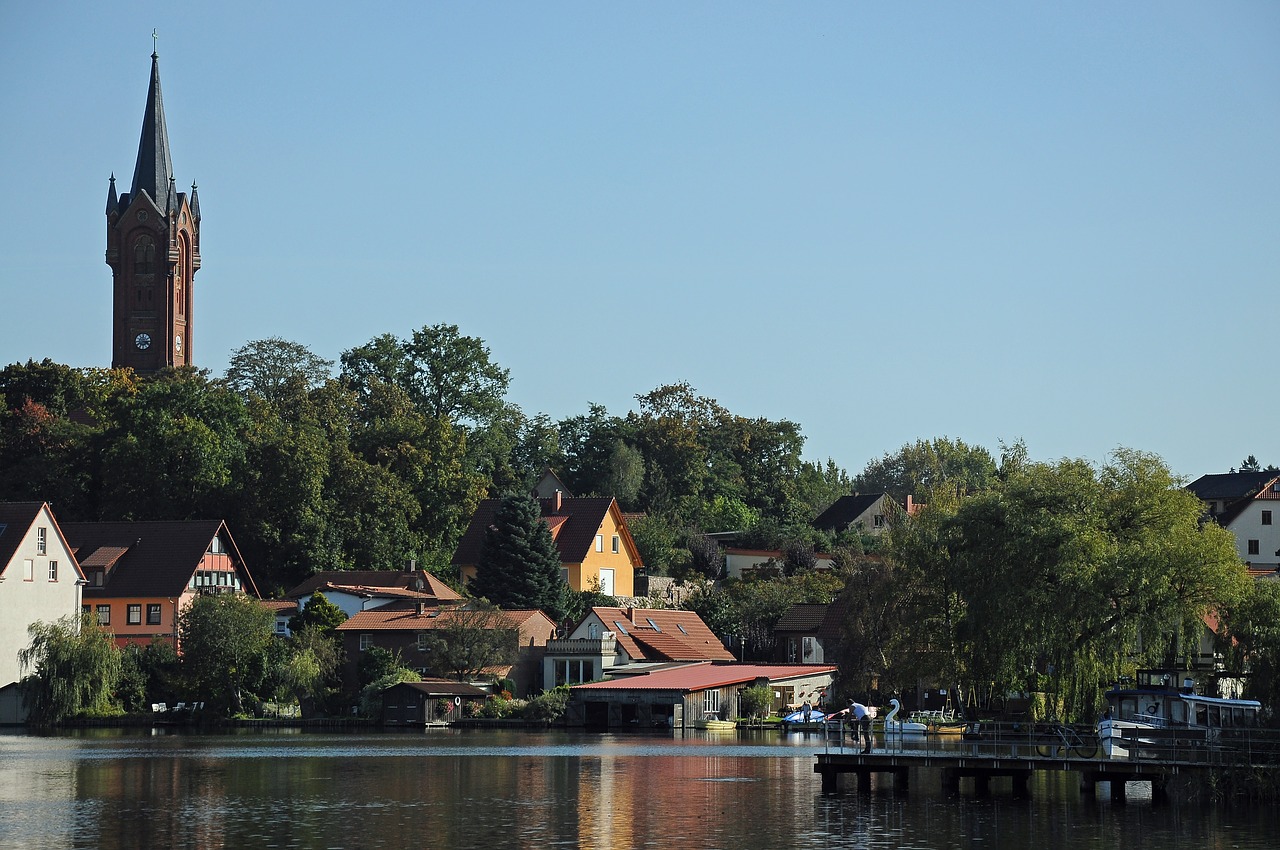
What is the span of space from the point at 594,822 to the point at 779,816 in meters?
4.46

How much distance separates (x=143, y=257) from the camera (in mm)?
151375

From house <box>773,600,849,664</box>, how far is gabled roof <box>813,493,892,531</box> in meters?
36.3

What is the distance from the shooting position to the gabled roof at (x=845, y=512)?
134 metres

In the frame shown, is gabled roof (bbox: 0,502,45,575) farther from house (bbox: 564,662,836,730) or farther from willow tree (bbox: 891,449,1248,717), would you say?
willow tree (bbox: 891,449,1248,717)

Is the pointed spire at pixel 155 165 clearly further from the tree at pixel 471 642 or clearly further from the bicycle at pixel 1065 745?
the bicycle at pixel 1065 745

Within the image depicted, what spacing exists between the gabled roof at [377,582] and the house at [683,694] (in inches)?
469

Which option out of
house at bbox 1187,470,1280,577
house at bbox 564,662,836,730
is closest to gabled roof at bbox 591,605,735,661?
house at bbox 564,662,836,730

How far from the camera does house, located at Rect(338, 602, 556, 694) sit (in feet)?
285

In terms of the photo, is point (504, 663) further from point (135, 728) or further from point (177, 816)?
point (177, 816)

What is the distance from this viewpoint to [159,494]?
340ft

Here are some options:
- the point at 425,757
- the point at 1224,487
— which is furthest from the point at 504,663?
the point at 1224,487

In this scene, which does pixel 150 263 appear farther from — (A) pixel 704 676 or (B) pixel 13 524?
(A) pixel 704 676

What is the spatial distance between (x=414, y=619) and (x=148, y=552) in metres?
15.9

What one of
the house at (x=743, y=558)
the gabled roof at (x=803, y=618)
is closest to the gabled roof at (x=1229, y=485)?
the house at (x=743, y=558)
